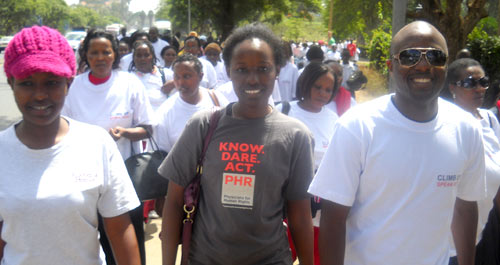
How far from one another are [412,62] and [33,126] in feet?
5.28

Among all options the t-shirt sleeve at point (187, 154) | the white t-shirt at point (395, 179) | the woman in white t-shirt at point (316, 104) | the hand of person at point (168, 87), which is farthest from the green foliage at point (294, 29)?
the white t-shirt at point (395, 179)

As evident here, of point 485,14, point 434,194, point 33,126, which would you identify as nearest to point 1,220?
point 33,126

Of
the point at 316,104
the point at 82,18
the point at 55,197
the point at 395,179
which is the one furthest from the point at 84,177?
the point at 82,18

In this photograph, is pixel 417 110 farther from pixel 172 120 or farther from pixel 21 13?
pixel 21 13

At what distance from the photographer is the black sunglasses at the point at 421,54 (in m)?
2.16

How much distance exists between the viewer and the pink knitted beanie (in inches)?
79.2

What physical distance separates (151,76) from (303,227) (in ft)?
13.2

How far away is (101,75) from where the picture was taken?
396cm

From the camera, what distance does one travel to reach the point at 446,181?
6.90 feet

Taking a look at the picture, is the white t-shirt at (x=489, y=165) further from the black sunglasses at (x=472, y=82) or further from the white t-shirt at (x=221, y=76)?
the white t-shirt at (x=221, y=76)

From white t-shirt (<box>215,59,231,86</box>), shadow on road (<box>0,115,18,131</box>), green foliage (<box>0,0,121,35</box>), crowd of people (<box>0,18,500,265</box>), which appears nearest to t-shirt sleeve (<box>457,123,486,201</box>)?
crowd of people (<box>0,18,500,265</box>)

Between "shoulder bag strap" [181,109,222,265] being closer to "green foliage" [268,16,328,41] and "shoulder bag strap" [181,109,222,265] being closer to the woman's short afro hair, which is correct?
the woman's short afro hair

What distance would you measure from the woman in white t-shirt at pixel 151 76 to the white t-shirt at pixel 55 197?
3792mm

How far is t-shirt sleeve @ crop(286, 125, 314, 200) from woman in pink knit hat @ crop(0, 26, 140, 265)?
811 millimetres
